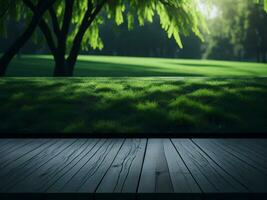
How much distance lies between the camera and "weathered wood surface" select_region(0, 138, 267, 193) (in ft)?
13.4

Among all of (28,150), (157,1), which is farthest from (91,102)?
(157,1)

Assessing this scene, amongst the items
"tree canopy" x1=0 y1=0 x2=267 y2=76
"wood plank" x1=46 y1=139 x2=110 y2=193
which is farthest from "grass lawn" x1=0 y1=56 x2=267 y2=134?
"tree canopy" x1=0 y1=0 x2=267 y2=76

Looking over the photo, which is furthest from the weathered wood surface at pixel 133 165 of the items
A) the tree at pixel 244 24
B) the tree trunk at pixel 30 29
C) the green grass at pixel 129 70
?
the tree at pixel 244 24

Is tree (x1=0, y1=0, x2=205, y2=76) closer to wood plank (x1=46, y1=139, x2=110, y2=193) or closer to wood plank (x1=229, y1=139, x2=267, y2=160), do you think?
wood plank (x1=229, y1=139, x2=267, y2=160)

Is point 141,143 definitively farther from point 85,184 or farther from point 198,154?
point 85,184

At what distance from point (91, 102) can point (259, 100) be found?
4.20 metres

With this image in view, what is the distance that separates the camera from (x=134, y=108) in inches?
378

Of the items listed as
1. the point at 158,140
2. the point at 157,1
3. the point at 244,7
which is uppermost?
the point at 244,7

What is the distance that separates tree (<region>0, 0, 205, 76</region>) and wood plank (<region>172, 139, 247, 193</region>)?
1139cm

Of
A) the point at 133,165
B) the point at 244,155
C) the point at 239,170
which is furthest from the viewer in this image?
the point at 244,155

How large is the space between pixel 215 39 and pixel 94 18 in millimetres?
66768

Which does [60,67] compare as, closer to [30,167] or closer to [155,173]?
[30,167]

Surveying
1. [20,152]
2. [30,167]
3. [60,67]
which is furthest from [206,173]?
[60,67]
